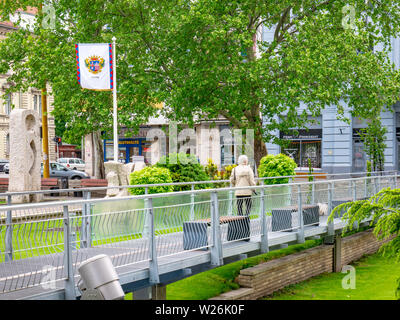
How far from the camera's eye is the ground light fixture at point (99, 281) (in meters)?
7.01

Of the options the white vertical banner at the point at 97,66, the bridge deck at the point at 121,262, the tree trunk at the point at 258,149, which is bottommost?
the bridge deck at the point at 121,262

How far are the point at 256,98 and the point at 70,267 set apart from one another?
17.1 meters

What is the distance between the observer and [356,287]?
14641 mm

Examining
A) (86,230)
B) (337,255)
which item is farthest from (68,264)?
(337,255)

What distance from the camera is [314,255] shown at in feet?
50.9

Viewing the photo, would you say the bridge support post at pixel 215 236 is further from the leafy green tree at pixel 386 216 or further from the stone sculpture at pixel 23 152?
the stone sculpture at pixel 23 152

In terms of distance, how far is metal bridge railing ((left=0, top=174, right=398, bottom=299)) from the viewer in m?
7.61

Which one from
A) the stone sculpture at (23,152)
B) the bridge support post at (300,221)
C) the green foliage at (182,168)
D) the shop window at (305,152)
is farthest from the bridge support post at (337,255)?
the shop window at (305,152)

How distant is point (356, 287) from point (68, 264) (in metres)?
8.81

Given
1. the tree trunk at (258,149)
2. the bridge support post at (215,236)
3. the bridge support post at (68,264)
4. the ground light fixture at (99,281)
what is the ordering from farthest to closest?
the tree trunk at (258,149)
the bridge support post at (215,236)
the bridge support post at (68,264)
the ground light fixture at (99,281)

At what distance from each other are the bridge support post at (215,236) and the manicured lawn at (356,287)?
304 cm

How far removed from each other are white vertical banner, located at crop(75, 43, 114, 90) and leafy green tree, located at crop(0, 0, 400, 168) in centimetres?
235
